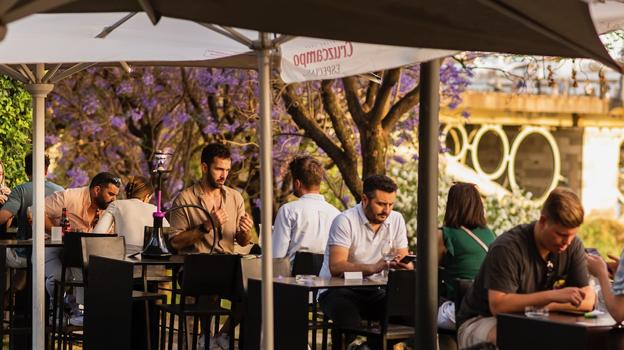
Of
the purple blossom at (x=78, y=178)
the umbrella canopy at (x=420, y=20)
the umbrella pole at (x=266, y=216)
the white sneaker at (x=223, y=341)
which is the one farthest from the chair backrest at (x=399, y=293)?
the purple blossom at (x=78, y=178)

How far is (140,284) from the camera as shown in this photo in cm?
1130

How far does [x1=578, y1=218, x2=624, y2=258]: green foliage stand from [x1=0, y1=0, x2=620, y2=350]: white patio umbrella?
3019 centimetres

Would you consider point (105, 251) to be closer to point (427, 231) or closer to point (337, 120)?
point (427, 231)

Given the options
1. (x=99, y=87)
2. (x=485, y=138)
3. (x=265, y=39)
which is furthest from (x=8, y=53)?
(x=485, y=138)

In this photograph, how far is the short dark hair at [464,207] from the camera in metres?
8.73

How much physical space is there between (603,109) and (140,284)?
35823mm

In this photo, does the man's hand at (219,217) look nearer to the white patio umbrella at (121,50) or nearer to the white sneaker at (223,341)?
the white sneaker at (223,341)

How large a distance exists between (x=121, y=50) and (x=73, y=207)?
12.7 feet

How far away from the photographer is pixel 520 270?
23.2ft

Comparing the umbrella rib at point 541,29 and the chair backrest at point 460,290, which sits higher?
the umbrella rib at point 541,29

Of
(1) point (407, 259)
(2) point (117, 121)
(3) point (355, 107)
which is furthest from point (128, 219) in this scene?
(2) point (117, 121)

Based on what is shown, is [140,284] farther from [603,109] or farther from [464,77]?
[603,109]

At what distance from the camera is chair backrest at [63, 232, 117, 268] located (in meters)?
10.9

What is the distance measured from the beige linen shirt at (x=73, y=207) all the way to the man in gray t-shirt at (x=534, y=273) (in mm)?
5733
